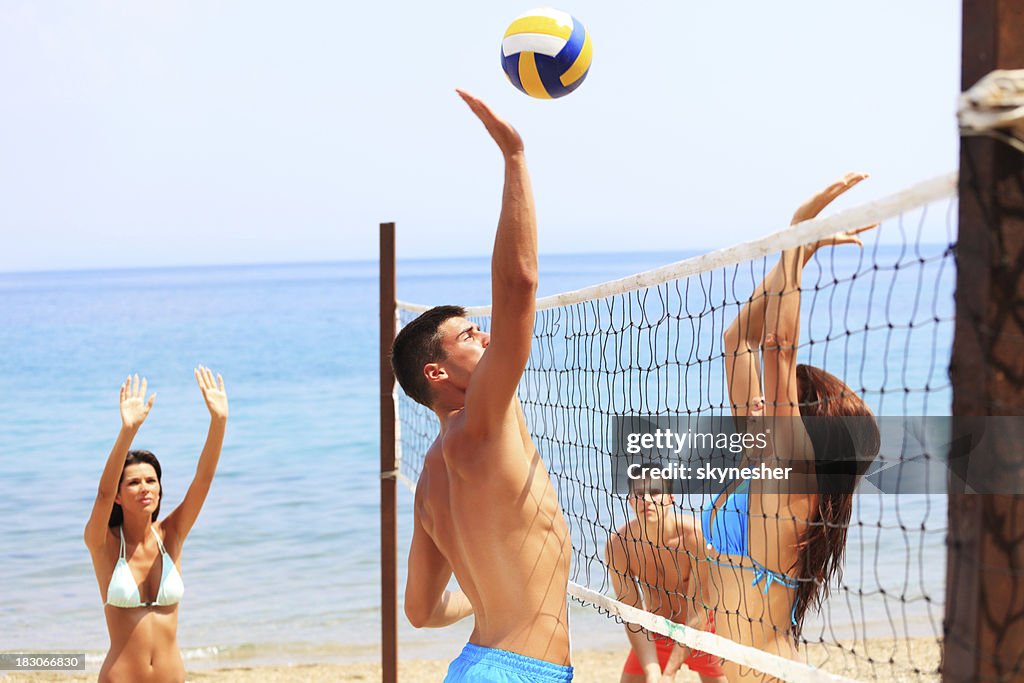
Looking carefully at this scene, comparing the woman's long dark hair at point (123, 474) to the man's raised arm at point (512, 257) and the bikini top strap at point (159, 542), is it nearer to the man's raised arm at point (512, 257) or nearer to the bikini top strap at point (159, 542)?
the bikini top strap at point (159, 542)

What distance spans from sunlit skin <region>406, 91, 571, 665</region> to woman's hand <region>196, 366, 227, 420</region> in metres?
2.20

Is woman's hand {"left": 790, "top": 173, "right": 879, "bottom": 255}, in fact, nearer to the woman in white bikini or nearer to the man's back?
the man's back

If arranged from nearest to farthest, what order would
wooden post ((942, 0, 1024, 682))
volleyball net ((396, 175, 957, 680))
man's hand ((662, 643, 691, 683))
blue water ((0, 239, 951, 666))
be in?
1. wooden post ((942, 0, 1024, 682))
2. volleyball net ((396, 175, 957, 680))
3. man's hand ((662, 643, 691, 683))
4. blue water ((0, 239, 951, 666))

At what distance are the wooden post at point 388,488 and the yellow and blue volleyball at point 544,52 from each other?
87.7 inches

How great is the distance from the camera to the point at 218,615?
9.69m

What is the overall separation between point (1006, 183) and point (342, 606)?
29.5 ft

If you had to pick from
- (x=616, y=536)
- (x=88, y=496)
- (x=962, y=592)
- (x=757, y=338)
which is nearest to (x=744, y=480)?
(x=757, y=338)

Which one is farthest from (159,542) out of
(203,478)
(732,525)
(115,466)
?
(732,525)

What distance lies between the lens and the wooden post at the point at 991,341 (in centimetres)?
182

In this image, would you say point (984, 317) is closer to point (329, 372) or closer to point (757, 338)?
point (757, 338)

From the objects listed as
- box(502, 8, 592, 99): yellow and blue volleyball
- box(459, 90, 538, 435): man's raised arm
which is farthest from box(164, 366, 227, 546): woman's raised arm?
box(459, 90, 538, 435): man's raised arm

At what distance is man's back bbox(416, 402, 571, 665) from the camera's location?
3.05m

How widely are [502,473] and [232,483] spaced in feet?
44.2

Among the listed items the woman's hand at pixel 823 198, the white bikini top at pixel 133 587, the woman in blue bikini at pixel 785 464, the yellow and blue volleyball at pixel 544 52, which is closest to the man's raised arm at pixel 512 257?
the woman in blue bikini at pixel 785 464
